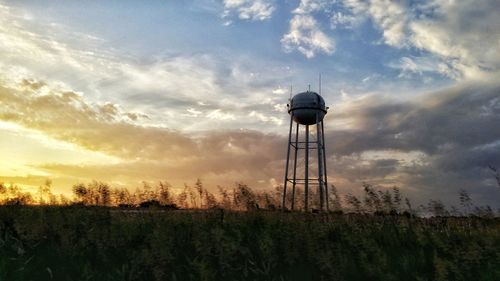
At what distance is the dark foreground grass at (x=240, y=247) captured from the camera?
962cm

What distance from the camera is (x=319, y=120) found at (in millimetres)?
39688

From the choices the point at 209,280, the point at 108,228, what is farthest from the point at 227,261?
the point at 108,228

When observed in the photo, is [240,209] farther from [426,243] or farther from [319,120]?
[319,120]

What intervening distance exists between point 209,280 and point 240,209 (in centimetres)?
549

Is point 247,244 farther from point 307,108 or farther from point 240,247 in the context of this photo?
point 307,108

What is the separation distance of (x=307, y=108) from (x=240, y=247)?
1152 inches

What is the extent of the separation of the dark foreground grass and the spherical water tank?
2547 cm

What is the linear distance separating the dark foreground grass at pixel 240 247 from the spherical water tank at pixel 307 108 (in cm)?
2547

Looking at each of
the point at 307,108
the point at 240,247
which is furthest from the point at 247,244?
the point at 307,108

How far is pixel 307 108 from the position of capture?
38.9 metres

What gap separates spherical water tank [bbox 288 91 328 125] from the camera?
3891 cm

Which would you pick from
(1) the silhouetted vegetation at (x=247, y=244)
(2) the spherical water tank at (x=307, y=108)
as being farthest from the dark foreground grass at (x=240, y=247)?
(2) the spherical water tank at (x=307, y=108)

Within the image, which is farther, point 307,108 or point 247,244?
point 307,108

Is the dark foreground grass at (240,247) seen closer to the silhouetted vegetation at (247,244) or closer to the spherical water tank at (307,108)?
the silhouetted vegetation at (247,244)
